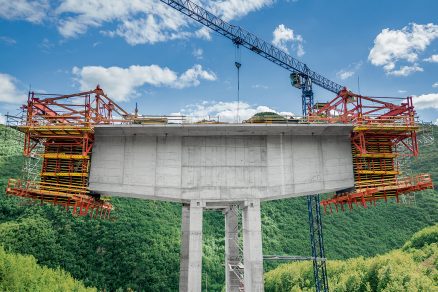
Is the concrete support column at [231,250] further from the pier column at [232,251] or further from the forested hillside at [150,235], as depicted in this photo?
the forested hillside at [150,235]

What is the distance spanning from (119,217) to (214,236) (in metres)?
16.2

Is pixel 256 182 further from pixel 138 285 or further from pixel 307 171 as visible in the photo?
pixel 138 285

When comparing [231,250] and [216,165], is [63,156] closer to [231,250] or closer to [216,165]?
[216,165]

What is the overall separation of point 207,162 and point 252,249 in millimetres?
6609

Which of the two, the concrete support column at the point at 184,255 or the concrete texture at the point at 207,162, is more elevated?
the concrete texture at the point at 207,162

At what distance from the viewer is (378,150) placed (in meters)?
26.3

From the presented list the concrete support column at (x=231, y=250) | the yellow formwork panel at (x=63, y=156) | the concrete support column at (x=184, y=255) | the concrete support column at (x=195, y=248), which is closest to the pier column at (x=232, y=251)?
the concrete support column at (x=231, y=250)

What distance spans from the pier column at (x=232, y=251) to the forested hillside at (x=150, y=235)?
46.9ft

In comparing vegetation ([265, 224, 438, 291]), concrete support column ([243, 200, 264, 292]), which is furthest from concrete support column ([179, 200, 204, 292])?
vegetation ([265, 224, 438, 291])

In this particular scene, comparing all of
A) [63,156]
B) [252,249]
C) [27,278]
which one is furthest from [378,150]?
[27,278]

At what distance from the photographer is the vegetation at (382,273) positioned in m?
32.2

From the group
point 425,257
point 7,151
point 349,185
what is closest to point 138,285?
point 349,185

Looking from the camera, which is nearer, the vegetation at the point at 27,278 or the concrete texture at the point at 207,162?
the concrete texture at the point at 207,162

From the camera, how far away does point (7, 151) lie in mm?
67500
